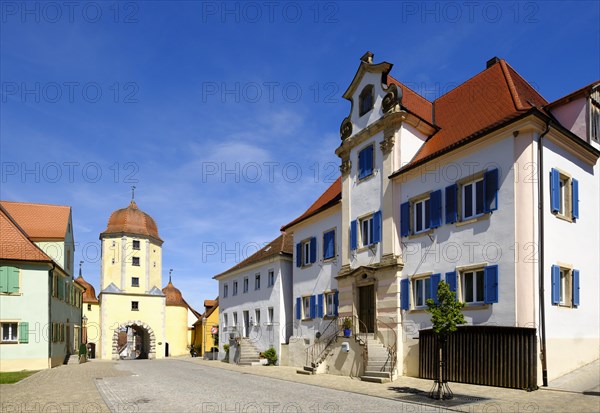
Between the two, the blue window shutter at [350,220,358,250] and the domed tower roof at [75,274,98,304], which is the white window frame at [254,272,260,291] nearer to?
the blue window shutter at [350,220,358,250]

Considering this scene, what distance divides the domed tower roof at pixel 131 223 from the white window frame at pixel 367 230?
39213 millimetres

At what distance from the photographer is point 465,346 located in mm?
17984

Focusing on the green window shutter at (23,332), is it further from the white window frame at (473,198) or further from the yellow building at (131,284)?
the yellow building at (131,284)

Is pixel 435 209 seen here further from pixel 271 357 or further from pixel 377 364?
pixel 271 357

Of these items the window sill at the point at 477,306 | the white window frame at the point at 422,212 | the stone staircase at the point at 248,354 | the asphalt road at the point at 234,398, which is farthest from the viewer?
the stone staircase at the point at 248,354

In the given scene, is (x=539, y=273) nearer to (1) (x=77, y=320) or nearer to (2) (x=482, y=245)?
(2) (x=482, y=245)

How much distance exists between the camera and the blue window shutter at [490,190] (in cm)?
1791

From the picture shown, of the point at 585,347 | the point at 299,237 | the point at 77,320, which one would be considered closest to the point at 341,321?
the point at 299,237

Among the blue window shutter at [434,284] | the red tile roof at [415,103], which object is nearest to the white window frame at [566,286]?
the blue window shutter at [434,284]

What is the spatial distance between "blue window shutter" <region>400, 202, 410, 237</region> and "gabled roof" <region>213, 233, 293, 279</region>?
41.1 feet

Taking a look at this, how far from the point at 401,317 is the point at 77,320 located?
3470 centimetres

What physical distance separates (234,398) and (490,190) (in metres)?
10.1

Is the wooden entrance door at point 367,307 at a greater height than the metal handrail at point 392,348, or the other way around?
the wooden entrance door at point 367,307

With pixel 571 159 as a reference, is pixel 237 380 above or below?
below
